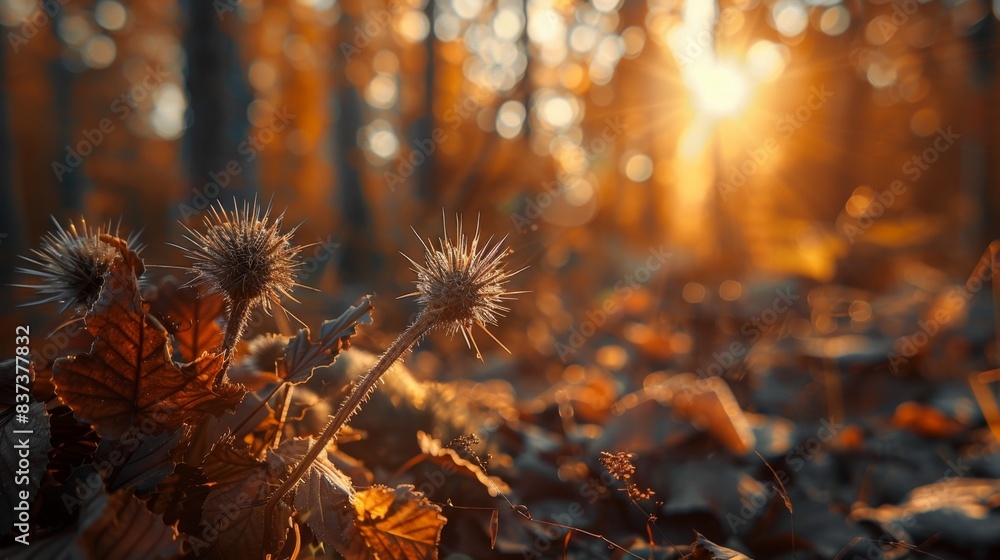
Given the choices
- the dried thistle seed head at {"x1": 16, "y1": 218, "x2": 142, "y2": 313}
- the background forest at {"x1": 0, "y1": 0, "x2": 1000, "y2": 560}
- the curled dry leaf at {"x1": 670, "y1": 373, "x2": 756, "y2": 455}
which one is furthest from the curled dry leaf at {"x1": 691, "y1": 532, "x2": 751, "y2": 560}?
the dried thistle seed head at {"x1": 16, "y1": 218, "x2": 142, "y2": 313}

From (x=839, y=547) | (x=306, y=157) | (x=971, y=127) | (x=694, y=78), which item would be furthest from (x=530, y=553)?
(x=306, y=157)

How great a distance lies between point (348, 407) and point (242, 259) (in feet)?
1.09

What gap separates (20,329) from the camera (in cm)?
125

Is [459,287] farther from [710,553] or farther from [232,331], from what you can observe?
[710,553]

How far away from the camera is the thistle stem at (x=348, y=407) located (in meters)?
1.09

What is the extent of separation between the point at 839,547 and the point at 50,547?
177 centimetres

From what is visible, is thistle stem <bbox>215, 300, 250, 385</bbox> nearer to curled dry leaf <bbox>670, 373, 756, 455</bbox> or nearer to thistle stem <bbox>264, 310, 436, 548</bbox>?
thistle stem <bbox>264, 310, 436, 548</bbox>

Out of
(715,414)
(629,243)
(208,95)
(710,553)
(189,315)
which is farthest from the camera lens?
(629,243)

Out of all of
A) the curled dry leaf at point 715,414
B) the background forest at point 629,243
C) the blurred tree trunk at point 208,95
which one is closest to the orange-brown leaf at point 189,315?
the background forest at point 629,243

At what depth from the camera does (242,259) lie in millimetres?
1137

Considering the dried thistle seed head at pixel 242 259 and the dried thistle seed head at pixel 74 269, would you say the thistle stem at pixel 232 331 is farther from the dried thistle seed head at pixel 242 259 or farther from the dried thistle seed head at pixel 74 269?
the dried thistle seed head at pixel 74 269

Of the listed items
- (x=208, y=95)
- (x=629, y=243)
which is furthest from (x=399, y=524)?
(x=629, y=243)

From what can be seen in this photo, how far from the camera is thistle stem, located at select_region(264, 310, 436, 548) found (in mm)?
1090

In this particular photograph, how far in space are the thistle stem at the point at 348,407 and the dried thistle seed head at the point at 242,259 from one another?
0.80ft
